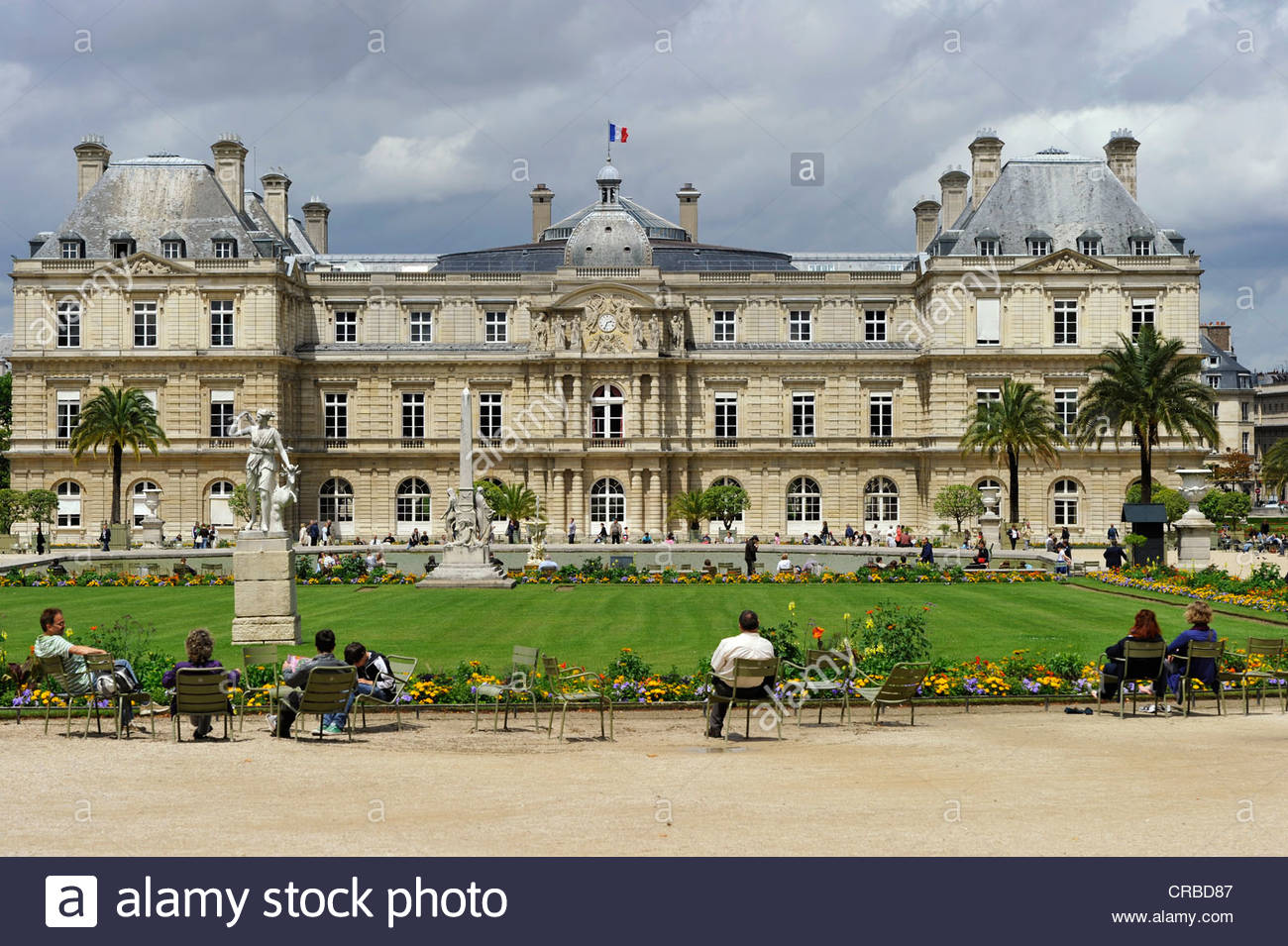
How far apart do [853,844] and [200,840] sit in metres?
5.51

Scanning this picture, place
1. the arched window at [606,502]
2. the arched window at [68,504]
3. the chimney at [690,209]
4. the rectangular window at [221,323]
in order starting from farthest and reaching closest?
the chimney at [690,209]
the arched window at [606,502]
the rectangular window at [221,323]
the arched window at [68,504]

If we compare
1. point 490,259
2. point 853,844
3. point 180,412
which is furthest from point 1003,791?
point 490,259

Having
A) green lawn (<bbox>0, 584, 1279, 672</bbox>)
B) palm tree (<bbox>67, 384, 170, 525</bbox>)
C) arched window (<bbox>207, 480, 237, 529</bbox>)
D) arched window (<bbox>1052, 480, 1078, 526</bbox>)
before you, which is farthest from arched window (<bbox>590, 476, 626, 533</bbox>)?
green lawn (<bbox>0, 584, 1279, 672</bbox>)

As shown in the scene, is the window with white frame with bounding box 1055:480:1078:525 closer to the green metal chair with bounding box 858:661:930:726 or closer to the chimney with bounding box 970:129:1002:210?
the chimney with bounding box 970:129:1002:210

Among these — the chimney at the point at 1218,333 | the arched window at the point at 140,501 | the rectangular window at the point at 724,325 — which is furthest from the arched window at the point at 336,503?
the chimney at the point at 1218,333

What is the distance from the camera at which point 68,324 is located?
229ft

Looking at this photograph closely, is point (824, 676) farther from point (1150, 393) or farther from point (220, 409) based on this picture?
point (220, 409)

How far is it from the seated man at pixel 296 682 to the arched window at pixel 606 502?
173 ft

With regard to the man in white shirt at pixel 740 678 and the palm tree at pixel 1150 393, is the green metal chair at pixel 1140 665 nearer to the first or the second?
the man in white shirt at pixel 740 678

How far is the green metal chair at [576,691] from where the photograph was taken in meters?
17.9

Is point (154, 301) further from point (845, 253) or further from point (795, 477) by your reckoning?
point (845, 253)

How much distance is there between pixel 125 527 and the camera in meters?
62.5

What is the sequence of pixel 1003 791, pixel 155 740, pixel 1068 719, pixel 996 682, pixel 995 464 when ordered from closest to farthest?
pixel 1003 791
pixel 155 740
pixel 1068 719
pixel 996 682
pixel 995 464

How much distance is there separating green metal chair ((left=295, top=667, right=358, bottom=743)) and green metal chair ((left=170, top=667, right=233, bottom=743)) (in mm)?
995
